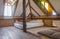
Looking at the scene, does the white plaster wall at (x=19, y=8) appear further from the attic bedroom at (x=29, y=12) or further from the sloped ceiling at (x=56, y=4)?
the sloped ceiling at (x=56, y=4)

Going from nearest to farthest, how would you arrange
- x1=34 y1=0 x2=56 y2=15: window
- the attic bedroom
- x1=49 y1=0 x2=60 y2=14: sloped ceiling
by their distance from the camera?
x1=49 y1=0 x2=60 y2=14: sloped ceiling
the attic bedroom
x1=34 y1=0 x2=56 y2=15: window

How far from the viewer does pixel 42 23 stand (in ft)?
30.4

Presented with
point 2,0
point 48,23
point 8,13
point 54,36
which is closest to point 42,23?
point 48,23

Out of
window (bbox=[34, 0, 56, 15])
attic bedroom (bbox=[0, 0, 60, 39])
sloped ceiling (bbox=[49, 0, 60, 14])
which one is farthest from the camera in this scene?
window (bbox=[34, 0, 56, 15])

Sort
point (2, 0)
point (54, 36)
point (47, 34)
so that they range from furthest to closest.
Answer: point (2, 0)
point (47, 34)
point (54, 36)

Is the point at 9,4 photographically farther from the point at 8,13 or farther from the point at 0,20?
the point at 0,20

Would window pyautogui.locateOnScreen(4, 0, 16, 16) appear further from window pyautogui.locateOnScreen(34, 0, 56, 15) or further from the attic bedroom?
window pyautogui.locateOnScreen(34, 0, 56, 15)

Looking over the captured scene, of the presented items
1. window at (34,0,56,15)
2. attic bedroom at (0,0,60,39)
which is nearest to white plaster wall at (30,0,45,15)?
attic bedroom at (0,0,60,39)

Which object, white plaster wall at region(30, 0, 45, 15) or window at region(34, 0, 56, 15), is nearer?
window at region(34, 0, 56, 15)

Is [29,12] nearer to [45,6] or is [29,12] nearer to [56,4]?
[45,6]

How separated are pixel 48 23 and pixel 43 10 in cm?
133

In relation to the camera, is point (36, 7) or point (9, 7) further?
point (9, 7)

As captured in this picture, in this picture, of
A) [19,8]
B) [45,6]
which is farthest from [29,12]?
[45,6]

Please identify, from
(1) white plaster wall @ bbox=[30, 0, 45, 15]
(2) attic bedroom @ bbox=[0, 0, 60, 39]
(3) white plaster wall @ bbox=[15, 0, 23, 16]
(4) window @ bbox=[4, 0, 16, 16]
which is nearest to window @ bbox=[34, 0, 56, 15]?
(2) attic bedroom @ bbox=[0, 0, 60, 39]
